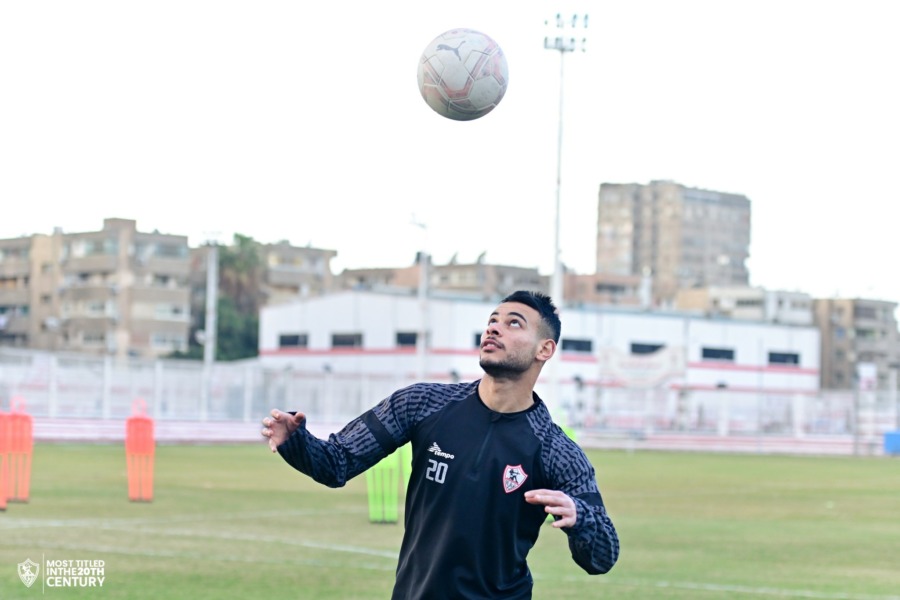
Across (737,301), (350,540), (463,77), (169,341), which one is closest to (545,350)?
(463,77)

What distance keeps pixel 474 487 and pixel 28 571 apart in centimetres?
950

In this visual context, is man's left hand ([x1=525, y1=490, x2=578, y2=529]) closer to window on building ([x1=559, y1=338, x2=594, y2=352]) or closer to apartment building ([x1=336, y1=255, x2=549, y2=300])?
window on building ([x1=559, y1=338, x2=594, y2=352])

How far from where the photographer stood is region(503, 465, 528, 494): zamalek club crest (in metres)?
5.91

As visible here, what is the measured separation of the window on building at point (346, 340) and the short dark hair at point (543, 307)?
8086 centimetres

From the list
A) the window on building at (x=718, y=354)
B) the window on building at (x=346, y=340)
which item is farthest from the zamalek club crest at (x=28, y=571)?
the window on building at (x=718, y=354)

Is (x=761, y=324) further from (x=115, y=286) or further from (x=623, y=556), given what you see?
(x=623, y=556)

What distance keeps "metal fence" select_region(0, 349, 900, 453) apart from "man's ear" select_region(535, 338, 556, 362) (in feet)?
134

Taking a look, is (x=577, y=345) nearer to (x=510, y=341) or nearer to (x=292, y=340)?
(x=292, y=340)

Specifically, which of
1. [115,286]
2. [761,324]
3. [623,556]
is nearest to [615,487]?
[623,556]

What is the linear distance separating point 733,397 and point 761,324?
2240 cm

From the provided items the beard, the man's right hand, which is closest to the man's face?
the beard

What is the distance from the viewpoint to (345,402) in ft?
200

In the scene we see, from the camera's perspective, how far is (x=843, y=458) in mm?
56188

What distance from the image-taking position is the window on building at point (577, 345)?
288ft
